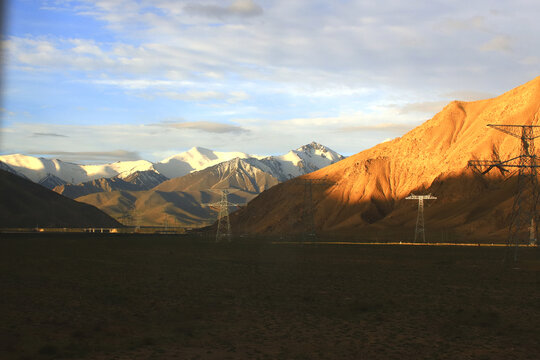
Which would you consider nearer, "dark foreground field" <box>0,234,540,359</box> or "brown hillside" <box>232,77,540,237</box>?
"dark foreground field" <box>0,234,540,359</box>

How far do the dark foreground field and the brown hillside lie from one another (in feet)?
270

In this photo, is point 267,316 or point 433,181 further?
point 433,181

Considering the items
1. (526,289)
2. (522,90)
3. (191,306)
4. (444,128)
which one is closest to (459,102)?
(444,128)

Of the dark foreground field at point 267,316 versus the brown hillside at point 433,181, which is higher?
the brown hillside at point 433,181

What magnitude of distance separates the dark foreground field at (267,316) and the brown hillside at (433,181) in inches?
3242

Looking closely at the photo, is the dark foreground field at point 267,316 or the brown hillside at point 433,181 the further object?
the brown hillside at point 433,181

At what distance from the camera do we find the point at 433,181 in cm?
14625

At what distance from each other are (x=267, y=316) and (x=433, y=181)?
129690mm

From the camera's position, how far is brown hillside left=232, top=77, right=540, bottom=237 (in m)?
125

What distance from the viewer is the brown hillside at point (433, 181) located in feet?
411

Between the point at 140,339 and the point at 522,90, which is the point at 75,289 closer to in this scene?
the point at 140,339

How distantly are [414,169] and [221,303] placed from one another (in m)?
140

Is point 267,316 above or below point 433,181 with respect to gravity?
below

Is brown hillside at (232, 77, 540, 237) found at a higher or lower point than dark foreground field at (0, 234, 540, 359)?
higher
